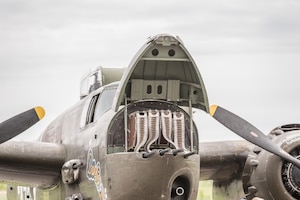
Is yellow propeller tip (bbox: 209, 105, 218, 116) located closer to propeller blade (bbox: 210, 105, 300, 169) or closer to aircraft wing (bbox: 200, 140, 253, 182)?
propeller blade (bbox: 210, 105, 300, 169)

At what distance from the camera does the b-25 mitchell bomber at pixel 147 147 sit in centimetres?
1259

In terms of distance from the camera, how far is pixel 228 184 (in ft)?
57.4

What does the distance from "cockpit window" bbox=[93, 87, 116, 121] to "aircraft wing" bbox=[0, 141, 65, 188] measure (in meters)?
1.58

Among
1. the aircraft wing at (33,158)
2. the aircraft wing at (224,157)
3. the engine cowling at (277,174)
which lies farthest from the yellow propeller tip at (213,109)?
the aircraft wing at (33,158)

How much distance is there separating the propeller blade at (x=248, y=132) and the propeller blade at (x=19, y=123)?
3.35m

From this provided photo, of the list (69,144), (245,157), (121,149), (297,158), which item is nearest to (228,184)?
(245,157)

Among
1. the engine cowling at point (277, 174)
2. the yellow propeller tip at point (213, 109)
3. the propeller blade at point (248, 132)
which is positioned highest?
the yellow propeller tip at point (213, 109)

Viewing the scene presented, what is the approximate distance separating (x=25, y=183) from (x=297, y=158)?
5.67 metres

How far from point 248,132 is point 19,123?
429 cm

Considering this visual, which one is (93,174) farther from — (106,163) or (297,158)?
(297,158)

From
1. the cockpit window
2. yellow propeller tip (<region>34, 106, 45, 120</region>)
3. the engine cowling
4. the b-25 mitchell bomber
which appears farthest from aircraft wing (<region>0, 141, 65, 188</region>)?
the engine cowling

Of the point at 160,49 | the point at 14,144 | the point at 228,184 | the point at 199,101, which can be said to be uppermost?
the point at 160,49

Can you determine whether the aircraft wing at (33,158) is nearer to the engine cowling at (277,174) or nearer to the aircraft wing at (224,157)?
the aircraft wing at (224,157)

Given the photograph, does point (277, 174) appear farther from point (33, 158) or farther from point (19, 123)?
point (19, 123)
